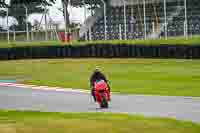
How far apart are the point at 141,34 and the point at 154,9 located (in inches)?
127

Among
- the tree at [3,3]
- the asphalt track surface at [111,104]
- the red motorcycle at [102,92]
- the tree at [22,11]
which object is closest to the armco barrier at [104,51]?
the tree at [22,11]

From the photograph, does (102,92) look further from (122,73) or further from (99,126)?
(122,73)

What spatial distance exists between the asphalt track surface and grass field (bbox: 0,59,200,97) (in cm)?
201

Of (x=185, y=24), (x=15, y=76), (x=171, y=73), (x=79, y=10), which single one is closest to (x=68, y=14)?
(x=79, y=10)

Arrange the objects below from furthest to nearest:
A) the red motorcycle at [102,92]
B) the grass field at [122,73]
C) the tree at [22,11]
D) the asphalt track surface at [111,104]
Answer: the tree at [22,11], the grass field at [122,73], the red motorcycle at [102,92], the asphalt track surface at [111,104]

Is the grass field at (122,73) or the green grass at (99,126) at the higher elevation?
the green grass at (99,126)

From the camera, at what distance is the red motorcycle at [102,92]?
20.8 m

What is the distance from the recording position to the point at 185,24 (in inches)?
1845

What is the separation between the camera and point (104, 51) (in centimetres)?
4269

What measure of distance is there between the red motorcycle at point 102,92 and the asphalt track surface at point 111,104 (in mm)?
250

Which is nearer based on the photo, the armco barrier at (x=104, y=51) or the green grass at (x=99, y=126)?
the green grass at (x=99, y=126)

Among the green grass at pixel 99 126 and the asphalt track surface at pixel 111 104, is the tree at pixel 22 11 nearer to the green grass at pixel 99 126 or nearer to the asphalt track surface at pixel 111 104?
the asphalt track surface at pixel 111 104

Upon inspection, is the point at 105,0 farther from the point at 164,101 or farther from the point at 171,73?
the point at 164,101

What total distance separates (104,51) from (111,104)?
20681 millimetres
